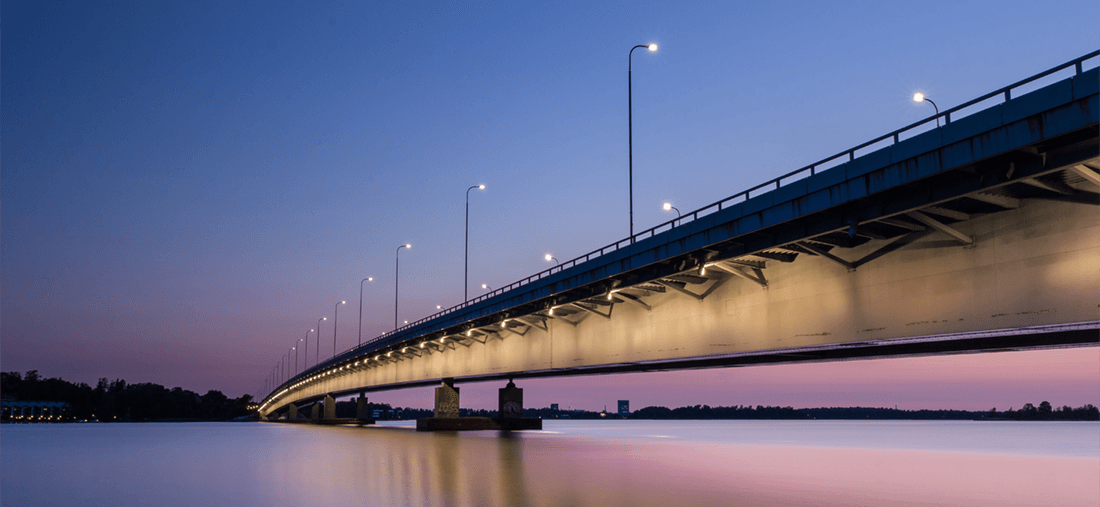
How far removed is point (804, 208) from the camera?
24875mm

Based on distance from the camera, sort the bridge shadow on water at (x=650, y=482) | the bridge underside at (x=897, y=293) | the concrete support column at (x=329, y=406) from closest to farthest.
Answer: the bridge shadow on water at (x=650, y=482) < the bridge underside at (x=897, y=293) < the concrete support column at (x=329, y=406)

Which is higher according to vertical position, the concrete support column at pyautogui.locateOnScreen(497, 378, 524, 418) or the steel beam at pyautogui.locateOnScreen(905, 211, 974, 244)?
the steel beam at pyautogui.locateOnScreen(905, 211, 974, 244)

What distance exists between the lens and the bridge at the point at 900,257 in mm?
19094

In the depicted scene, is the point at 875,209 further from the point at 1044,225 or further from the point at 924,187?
the point at 1044,225

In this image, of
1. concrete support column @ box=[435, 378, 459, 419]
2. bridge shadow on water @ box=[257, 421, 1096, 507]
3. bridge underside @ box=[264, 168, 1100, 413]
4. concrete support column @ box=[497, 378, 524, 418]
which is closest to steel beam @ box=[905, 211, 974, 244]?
bridge underside @ box=[264, 168, 1100, 413]

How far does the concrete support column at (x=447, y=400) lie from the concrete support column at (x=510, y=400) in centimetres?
486

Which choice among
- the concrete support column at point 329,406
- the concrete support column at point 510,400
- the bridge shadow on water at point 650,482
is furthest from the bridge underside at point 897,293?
the concrete support column at point 329,406

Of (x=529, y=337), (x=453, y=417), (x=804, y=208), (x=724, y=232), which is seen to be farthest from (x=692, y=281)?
(x=453, y=417)

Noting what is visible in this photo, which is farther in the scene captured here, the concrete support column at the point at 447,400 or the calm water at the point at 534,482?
the concrete support column at the point at 447,400

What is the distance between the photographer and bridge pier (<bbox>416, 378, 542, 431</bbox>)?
79.4 meters

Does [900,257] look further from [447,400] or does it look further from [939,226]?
[447,400]

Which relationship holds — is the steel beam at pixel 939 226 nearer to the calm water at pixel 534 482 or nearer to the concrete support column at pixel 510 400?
the calm water at pixel 534 482

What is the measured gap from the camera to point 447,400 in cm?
8056

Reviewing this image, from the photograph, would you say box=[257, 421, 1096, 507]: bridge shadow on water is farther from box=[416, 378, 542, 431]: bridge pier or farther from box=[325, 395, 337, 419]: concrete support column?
box=[325, 395, 337, 419]: concrete support column
